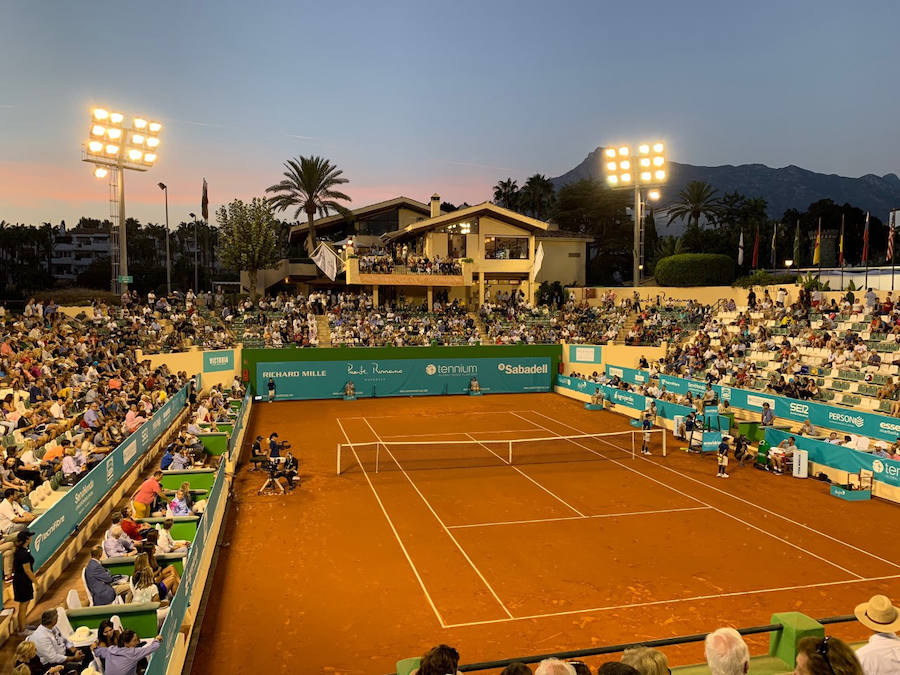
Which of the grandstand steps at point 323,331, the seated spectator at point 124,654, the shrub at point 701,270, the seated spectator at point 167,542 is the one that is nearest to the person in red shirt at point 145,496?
the seated spectator at point 167,542

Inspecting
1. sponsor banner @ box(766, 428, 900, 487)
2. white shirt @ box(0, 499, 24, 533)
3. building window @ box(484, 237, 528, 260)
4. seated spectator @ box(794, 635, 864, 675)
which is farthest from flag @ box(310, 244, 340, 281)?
seated spectator @ box(794, 635, 864, 675)

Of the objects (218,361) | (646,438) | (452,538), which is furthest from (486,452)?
(218,361)

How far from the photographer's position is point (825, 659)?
3.96m

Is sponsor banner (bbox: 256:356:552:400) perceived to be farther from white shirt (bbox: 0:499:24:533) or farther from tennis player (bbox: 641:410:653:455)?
white shirt (bbox: 0:499:24:533)

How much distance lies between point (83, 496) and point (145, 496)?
1.25m

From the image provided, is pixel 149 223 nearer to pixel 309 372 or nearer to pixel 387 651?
pixel 309 372

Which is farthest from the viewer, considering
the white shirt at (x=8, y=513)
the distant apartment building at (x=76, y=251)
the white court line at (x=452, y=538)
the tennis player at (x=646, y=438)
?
the distant apartment building at (x=76, y=251)

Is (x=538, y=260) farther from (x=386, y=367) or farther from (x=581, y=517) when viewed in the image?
(x=581, y=517)

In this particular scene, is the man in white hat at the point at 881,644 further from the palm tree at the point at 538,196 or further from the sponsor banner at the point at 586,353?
the palm tree at the point at 538,196

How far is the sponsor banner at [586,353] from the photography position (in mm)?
40188

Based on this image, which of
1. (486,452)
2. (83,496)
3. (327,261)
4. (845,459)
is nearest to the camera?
(83,496)

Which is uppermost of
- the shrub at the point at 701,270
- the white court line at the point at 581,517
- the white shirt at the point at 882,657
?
the shrub at the point at 701,270

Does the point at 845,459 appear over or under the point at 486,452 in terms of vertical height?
over

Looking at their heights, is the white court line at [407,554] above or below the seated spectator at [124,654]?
below
